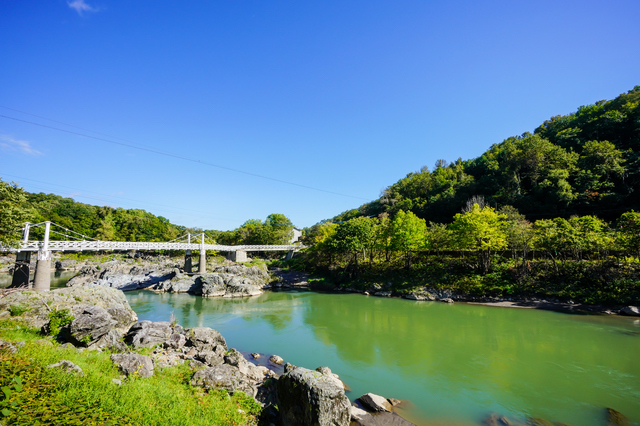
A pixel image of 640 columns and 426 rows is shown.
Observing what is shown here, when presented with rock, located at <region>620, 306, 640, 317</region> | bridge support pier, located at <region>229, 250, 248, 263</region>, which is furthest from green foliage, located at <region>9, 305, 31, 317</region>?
bridge support pier, located at <region>229, 250, 248, 263</region>

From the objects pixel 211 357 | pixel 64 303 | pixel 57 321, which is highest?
pixel 64 303

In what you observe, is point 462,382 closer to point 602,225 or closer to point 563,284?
point 563,284

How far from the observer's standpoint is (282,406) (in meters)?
6.52

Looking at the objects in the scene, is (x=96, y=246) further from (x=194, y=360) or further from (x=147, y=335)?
(x=194, y=360)

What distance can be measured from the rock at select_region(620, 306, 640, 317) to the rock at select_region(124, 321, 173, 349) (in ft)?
83.8

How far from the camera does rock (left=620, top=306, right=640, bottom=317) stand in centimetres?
1750

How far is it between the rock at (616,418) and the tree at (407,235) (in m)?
21.6

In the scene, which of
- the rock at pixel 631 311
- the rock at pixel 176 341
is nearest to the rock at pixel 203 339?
the rock at pixel 176 341

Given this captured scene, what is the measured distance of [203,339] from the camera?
37.1 ft

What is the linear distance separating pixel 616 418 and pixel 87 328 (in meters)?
15.8

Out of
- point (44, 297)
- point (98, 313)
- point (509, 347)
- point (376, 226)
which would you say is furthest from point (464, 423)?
point (376, 226)

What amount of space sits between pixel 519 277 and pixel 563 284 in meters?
2.75

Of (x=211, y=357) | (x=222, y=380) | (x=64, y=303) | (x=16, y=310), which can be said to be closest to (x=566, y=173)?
(x=211, y=357)

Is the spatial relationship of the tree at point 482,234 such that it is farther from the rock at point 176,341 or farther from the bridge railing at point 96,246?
the bridge railing at point 96,246
